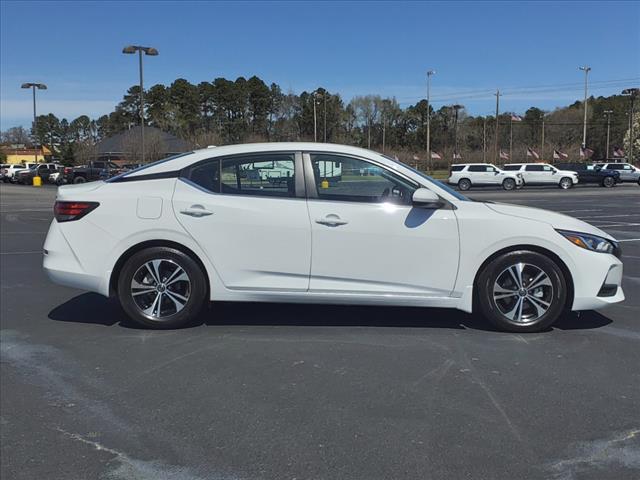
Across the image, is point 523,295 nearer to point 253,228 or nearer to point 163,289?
point 253,228

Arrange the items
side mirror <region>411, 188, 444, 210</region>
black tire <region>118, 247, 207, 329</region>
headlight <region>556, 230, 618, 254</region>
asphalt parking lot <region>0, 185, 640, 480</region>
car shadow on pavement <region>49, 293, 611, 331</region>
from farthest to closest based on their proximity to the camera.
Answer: car shadow on pavement <region>49, 293, 611, 331</region> < black tire <region>118, 247, 207, 329</region> < headlight <region>556, 230, 618, 254</region> < side mirror <region>411, 188, 444, 210</region> < asphalt parking lot <region>0, 185, 640, 480</region>

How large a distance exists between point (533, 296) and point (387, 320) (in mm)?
1299

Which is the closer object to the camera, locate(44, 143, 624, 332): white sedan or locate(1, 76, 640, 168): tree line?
locate(44, 143, 624, 332): white sedan

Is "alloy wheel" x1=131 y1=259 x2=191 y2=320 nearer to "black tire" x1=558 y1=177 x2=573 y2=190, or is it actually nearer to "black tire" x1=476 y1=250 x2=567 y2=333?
"black tire" x1=476 y1=250 x2=567 y2=333

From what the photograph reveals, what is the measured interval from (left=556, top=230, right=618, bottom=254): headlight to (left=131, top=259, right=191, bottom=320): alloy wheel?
10.6 feet

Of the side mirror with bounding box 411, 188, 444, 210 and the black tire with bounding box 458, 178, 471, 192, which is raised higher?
the side mirror with bounding box 411, 188, 444, 210

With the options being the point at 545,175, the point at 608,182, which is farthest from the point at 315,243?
Result: the point at 608,182

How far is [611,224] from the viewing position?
14773 mm

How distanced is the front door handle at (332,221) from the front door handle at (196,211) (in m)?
0.95

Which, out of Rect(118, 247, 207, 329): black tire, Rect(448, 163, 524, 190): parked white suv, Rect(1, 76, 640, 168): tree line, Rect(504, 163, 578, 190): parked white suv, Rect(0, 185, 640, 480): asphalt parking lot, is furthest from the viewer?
Rect(1, 76, 640, 168): tree line

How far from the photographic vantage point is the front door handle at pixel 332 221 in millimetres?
5043

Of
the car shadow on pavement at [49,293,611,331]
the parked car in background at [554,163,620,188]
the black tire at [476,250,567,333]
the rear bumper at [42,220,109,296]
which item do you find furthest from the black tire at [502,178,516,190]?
the rear bumper at [42,220,109,296]

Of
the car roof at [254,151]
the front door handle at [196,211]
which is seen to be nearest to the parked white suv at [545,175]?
the car roof at [254,151]

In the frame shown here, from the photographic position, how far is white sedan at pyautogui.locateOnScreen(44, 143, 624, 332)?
5.05 metres
